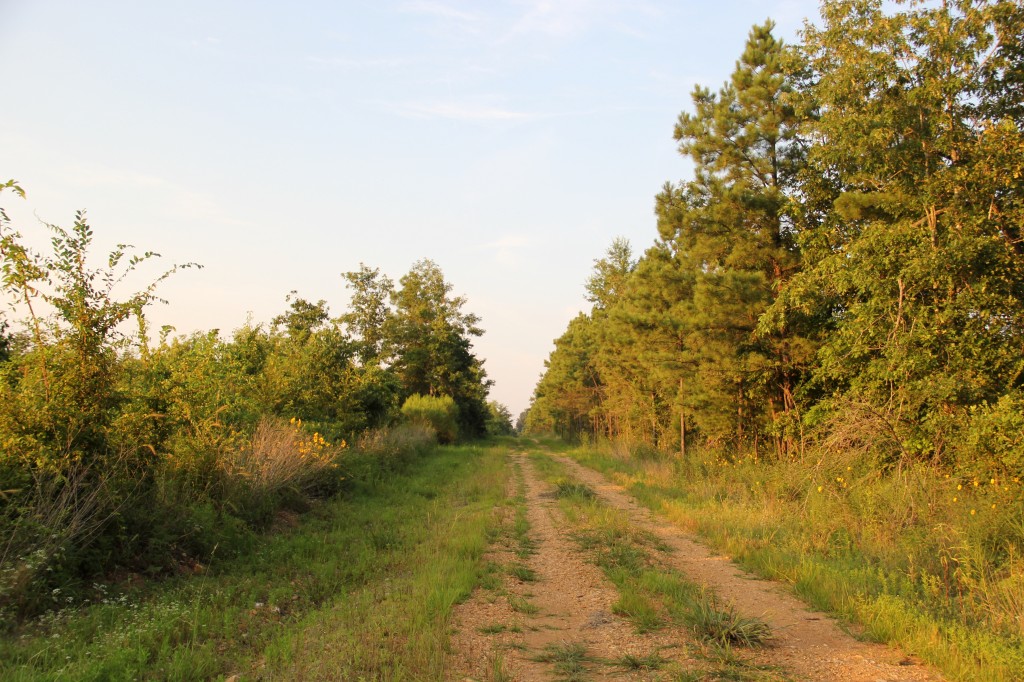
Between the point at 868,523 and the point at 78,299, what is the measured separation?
11714 mm

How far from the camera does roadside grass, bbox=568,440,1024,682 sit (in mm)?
5133

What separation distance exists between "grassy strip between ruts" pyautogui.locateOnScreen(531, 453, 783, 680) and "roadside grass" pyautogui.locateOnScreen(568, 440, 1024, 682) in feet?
3.93

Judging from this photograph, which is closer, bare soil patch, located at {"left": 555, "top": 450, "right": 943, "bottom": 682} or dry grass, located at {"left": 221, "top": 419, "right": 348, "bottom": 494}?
bare soil patch, located at {"left": 555, "top": 450, "right": 943, "bottom": 682}

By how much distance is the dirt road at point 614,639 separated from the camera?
4613 millimetres

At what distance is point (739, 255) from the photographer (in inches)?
621

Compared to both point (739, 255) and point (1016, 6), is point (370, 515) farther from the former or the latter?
point (1016, 6)

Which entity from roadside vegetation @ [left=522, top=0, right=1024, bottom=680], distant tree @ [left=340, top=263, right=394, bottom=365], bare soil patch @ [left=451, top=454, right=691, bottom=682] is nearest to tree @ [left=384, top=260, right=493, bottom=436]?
distant tree @ [left=340, top=263, right=394, bottom=365]

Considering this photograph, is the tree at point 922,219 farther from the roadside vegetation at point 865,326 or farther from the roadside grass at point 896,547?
the roadside grass at point 896,547

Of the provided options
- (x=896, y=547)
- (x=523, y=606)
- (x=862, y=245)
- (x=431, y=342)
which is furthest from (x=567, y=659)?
(x=431, y=342)

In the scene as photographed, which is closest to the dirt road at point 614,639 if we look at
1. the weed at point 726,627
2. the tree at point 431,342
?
the weed at point 726,627

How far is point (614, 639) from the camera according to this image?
5379mm

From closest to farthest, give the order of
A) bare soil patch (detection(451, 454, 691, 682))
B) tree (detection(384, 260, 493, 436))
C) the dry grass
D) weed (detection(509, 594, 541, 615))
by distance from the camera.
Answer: bare soil patch (detection(451, 454, 691, 682)), weed (detection(509, 594, 541, 615)), the dry grass, tree (detection(384, 260, 493, 436))

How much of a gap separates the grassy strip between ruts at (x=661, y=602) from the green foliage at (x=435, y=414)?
958 inches

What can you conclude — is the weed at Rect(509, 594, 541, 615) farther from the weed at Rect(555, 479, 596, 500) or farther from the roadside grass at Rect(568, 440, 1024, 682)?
the weed at Rect(555, 479, 596, 500)
